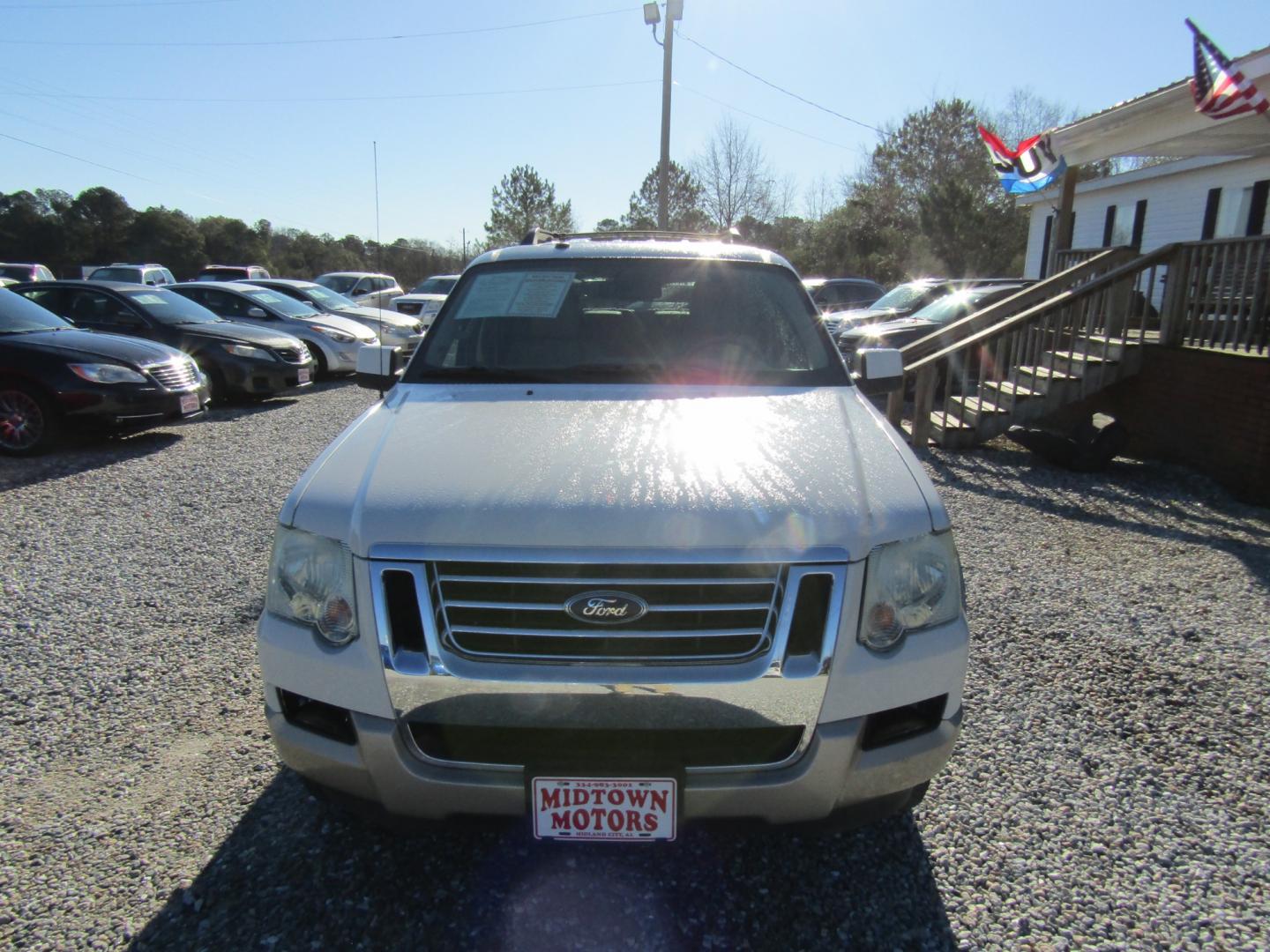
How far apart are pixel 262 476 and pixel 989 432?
23.1ft

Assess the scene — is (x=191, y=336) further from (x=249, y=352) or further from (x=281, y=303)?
(x=281, y=303)

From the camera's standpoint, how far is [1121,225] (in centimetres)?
1870

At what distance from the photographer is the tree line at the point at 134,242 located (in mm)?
40875

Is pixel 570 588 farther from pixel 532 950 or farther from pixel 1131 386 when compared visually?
pixel 1131 386

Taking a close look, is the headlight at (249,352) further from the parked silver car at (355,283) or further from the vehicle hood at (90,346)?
the parked silver car at (355,283)

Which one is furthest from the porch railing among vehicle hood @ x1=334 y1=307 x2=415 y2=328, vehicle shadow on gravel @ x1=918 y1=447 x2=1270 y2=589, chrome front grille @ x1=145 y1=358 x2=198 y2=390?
vehicle hood @ x1=334 y1=307 x2=415 y2=328

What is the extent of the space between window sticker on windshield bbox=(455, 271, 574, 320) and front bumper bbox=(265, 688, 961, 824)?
1.84m

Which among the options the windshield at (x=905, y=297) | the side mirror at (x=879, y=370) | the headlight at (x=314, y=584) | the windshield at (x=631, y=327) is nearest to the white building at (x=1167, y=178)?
the windshield at (x=905, y=297)

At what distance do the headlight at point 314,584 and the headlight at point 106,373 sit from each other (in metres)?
6.75

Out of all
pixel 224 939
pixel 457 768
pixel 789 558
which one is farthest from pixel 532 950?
pixel 789 558

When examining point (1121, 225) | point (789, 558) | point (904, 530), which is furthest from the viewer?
point (1121, 225)

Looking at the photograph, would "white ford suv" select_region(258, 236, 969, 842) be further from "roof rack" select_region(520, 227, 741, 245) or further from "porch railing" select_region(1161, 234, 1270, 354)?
"porch railing" select_region(1161, 234, 1270, 354)

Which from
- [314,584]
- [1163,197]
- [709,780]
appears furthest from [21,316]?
[1163,197]

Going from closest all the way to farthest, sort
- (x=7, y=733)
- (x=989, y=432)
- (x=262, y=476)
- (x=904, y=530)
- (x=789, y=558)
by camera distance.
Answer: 1. (x=789, y=558)
2. (x=904, y=530)
3. (x=7, y=733)
4. (x=262, y=476)
5. (x=989, y=432)
